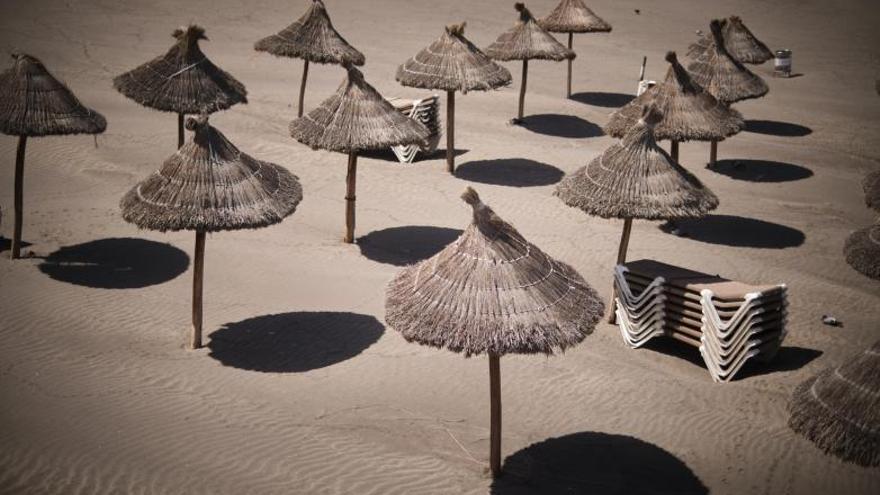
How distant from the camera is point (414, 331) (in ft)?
29.1

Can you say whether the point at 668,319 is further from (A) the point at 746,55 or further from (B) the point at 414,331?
(A) the point at 746,55

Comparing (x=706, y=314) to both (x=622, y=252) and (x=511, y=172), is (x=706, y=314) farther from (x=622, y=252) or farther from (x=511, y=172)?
(x=511, y=172)

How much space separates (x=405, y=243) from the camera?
54.2 feet

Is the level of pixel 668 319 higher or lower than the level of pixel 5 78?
lower

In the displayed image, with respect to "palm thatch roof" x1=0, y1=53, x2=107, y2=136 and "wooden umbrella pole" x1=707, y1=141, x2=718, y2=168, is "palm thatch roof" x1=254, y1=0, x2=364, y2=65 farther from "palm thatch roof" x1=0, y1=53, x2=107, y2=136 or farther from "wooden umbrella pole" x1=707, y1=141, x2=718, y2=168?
"wooden umbrella pole" x1=707, y1=141, x2=718, y2=168

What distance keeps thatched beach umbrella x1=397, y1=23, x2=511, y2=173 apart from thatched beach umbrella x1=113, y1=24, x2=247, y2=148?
4.31 m

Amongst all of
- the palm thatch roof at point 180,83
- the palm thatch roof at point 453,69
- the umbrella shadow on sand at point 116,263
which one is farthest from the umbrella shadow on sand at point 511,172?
the umbrella shadow on sand at point 116,263

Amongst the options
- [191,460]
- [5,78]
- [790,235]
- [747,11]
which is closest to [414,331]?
[191,460]

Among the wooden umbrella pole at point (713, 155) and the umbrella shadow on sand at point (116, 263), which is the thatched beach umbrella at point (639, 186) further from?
the wooden umbrella pole at point (713, 155)

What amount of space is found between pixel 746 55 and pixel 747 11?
16.6 metres

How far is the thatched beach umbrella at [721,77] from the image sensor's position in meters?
21.0

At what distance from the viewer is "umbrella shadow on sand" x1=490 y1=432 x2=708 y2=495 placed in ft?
31.9

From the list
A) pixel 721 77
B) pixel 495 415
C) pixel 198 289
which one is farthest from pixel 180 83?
pixel 721 77

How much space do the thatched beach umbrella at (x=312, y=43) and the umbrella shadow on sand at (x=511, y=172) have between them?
3.80 metres
